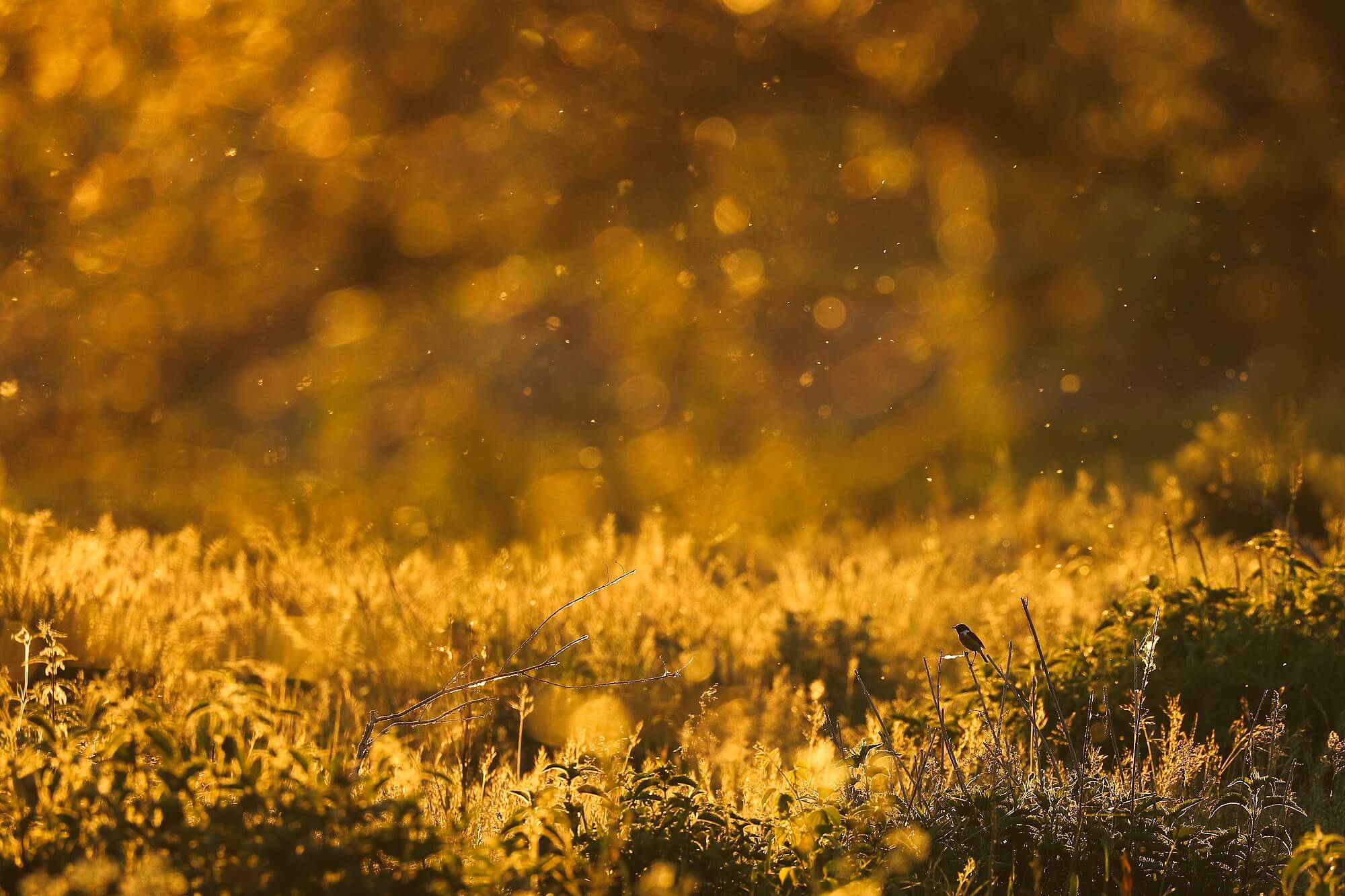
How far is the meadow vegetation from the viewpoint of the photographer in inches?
90.7

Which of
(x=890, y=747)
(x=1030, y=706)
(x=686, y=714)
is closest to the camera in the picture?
(x=890, y=747)

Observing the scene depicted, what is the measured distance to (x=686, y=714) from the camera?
5.43m

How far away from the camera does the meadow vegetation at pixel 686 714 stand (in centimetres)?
230

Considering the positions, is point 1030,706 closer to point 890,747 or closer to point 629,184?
point 890,747

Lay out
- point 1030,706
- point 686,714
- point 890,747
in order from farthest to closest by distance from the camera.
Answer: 1. point 686,714
2. point 1030,706
3. point 890,747

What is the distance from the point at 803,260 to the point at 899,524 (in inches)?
136

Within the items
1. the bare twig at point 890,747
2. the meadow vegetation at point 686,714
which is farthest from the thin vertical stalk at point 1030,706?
the bare twig at point 890,747

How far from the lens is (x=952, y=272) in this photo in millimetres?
6777

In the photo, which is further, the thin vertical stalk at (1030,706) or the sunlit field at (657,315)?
the sunlit field at (657,315)

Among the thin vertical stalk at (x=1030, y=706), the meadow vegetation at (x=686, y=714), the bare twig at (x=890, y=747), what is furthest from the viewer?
the bare twig at (x=890, y=747)

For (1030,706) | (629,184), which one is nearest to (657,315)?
(629,184)

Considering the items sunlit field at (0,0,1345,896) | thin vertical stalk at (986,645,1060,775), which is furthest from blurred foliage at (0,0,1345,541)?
thin vertical stalk at (986,645,1060,775)

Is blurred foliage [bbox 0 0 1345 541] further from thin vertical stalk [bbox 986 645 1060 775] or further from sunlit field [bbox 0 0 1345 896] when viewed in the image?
thin vertical stalk [bbox 986 645 1060 775]

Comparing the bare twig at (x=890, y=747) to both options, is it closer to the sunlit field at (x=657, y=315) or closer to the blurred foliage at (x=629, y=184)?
the sunlit field at (x=657, y=315)
